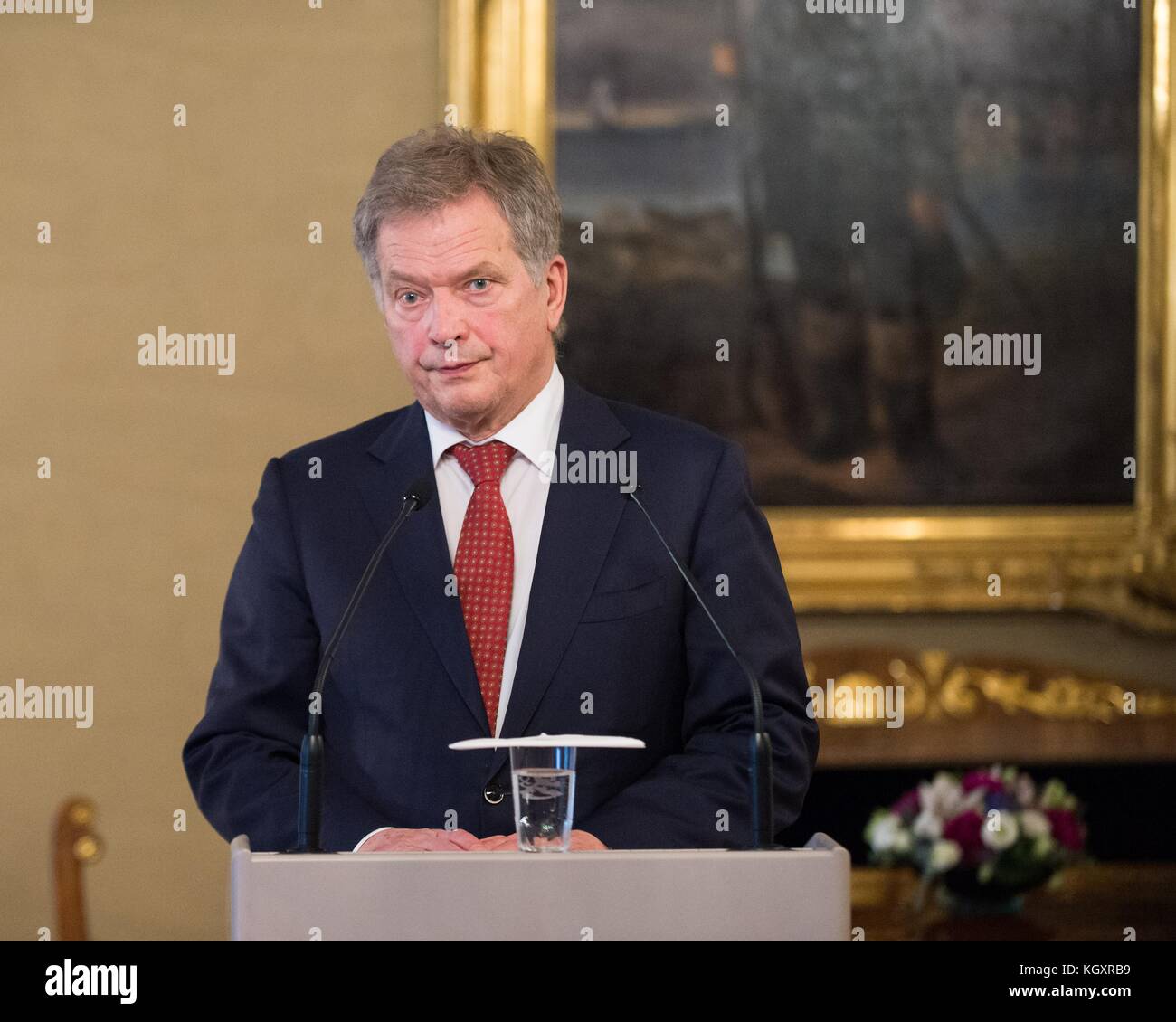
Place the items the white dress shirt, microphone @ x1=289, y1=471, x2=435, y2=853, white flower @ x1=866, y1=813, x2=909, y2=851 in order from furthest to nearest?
white flower @ x1=866, y1=813, x2=909, y2=851, the white dress shirt, microphone @ x1=289, y1=471, x2=435, y2=853

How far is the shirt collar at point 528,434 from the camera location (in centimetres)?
250

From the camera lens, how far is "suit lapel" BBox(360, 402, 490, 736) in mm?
2314

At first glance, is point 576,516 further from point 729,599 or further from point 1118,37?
point 1118,37

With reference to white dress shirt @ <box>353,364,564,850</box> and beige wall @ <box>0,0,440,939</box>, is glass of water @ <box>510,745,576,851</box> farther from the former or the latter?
beige wall @ <box>0,0,440,939</box>

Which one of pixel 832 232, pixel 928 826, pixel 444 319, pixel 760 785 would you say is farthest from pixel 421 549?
pixel 832 232

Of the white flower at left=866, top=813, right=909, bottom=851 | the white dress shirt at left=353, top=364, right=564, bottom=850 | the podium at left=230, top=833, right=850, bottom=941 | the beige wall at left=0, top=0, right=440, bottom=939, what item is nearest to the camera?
the podium at left=230, top=833, right=850, bottom=941

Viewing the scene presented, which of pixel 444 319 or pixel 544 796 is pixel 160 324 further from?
pixel 544 796

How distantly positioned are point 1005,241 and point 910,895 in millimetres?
1877

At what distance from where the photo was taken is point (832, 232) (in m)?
4.73

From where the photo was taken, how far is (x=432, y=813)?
91.6 inches

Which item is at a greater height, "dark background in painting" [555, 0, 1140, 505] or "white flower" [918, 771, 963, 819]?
"dark background in painting" [555, 0, 1140, 505]

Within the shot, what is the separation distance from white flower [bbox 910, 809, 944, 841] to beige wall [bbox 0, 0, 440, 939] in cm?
191

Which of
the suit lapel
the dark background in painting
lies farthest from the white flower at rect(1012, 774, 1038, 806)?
the suit lapel

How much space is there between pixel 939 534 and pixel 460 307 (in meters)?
2.63
